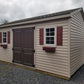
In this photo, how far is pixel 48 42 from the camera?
13.9 feet

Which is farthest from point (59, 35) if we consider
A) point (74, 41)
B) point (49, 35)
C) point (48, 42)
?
point (74, 41)

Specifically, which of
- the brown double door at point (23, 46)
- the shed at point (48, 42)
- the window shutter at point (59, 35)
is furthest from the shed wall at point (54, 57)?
the brown double door at point (23, 46)

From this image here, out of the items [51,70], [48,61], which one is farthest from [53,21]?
[51,70]

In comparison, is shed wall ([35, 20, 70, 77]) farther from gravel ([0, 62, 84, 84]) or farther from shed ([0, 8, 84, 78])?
gravel ([0, 62, 84, 84])

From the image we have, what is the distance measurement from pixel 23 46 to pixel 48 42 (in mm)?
1892

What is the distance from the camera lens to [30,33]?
4824 mm

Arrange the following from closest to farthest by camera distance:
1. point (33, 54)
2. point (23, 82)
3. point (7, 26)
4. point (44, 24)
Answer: point (23, 82) → point (44, 24) → point (33, 54) → point (7, 26)

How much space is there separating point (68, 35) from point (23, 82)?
287 centimetres

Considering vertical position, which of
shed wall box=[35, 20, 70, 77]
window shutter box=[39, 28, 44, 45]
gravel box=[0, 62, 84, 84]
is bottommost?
gravel box=[0, 62, 84, 84]

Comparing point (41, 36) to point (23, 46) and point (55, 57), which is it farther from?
point (23, 46)

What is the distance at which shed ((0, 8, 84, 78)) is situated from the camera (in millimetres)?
3630

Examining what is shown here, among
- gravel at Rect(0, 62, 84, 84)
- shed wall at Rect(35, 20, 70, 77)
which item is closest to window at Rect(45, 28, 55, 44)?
shed wall at Rect(35, 20, 70, 77)

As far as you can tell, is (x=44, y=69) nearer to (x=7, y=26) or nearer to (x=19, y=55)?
(x=19, y=55)

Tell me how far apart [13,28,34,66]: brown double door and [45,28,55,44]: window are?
972mm
